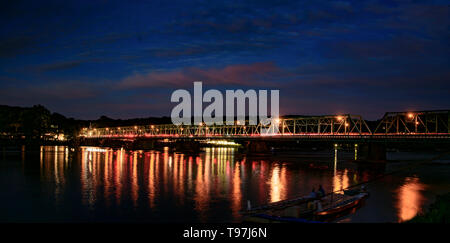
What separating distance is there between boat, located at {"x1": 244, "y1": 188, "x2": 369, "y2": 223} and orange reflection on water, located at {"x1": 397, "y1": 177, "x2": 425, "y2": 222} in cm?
517

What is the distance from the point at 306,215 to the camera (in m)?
28.1

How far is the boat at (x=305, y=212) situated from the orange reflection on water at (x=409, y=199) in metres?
5.17

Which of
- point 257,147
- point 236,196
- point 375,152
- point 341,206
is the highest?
point 375,152

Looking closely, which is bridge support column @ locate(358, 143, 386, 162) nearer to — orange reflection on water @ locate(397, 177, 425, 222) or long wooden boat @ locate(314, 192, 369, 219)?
orange reflection on water @ locate(397, 177, 425, 222)

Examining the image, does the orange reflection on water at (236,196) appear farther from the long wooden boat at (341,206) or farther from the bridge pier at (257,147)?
the bridge pier at (257,147)

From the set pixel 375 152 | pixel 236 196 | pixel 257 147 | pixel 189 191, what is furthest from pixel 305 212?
pixel 257 147

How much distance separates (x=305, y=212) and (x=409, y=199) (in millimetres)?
21969

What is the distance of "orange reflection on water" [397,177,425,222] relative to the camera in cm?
3648

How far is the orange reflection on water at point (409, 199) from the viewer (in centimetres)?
3648

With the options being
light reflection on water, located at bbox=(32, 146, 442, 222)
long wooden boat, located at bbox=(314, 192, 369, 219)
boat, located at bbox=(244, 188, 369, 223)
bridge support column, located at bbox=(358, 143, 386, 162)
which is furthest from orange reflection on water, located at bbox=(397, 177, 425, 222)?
bridge support column, located at bbox=(358, 143, 386, 162)

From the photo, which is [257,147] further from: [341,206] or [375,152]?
[341,206]

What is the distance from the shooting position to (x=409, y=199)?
147 ft
